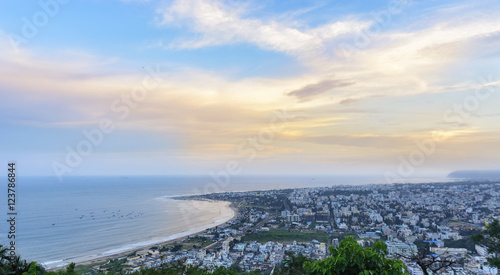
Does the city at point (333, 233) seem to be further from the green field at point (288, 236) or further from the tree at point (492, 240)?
the tree at point (492, 240)

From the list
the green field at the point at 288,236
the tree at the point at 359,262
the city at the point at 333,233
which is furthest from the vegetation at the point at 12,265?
the green field at the point at 288,236

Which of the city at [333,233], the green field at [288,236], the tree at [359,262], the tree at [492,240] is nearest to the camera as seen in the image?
the tree at [359,262]

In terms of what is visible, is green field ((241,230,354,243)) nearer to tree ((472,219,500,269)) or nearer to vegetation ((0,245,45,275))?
tree ((472,219,500,269))

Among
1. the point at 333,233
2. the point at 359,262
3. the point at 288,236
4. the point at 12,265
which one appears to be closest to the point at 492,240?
the point at 359,262

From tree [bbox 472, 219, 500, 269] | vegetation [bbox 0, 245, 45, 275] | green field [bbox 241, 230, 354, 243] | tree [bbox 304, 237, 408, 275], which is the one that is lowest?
green field [bbox 241, 230, 354, 243]

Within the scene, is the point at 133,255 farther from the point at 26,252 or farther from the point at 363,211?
the point at 363,211

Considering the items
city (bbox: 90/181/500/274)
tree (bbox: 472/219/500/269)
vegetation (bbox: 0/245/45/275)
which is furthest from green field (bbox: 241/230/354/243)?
vegetation (bbox: 0/245/45/275)

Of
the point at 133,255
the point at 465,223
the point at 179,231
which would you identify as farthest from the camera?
the point at 179,231


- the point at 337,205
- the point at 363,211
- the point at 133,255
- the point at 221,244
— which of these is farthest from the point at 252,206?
the point at 133,255
